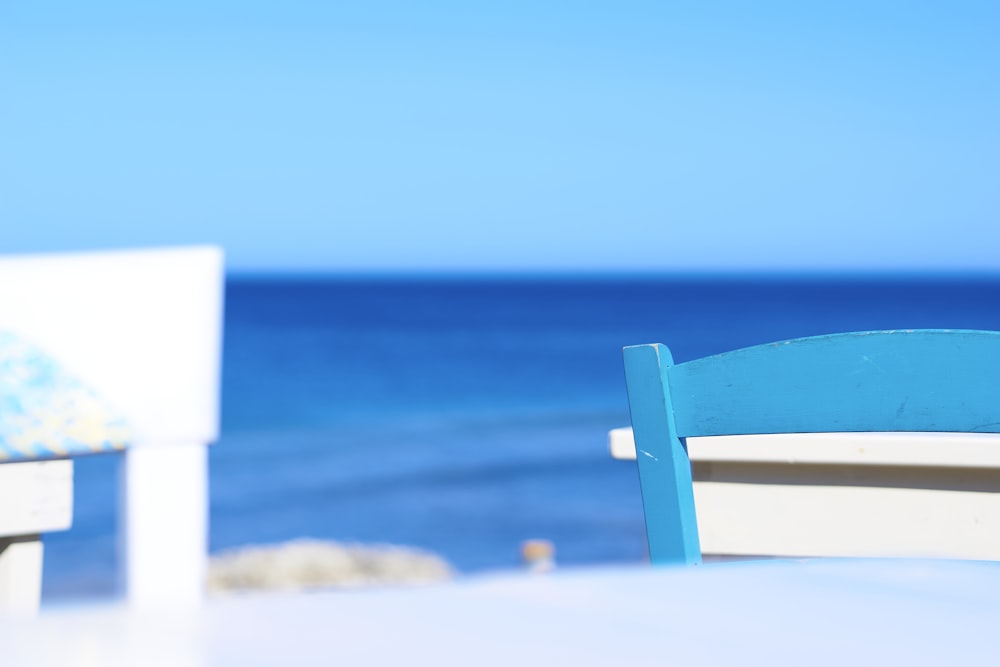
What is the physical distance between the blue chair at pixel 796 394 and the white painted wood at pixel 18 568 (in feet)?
1.78

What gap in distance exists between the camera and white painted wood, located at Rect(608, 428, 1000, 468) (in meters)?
1.46

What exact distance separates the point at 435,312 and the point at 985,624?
1785 inches

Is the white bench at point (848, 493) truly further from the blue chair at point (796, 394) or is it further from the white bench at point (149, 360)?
the white bench at point (149, 360)

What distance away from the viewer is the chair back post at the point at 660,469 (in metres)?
1.02

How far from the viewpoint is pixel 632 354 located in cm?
103

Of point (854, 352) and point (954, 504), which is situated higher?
point (854, 352)

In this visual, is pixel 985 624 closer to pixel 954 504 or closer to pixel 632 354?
pixel 632 354

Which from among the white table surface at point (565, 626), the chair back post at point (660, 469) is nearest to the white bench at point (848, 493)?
the chair back post at point (660, 469)

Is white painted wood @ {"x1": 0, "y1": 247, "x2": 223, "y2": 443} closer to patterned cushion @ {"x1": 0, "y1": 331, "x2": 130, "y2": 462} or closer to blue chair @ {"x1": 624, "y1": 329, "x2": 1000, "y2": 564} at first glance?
patterned cushion @ {"x1": 0, "y1": 331, "x2": 130, "y2": 462}

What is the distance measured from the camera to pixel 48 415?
74cm

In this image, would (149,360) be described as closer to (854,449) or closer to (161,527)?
(161,527)

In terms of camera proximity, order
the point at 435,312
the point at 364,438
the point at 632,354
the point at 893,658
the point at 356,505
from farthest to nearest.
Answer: the point at 435,312 → the point at 364,438 → the point at 356,505 → the point at 632,354 → the point at 893,658

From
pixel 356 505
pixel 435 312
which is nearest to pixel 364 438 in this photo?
pixel 356 505

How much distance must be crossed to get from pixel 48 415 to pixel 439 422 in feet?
64.5
